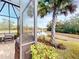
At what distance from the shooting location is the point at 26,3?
11.8ft

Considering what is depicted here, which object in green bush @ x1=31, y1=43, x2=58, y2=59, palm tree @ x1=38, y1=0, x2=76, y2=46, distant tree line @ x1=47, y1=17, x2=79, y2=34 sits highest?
palm tree @ x1=38, y1=0, x2=76, y2=46

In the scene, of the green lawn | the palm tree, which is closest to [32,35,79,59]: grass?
the green lawn

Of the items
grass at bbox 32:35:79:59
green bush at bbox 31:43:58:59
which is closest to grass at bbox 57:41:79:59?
grass at bbox 32:35:79:59

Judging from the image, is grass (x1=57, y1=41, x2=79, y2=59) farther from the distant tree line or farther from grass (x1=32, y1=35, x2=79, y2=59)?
the distant tree line

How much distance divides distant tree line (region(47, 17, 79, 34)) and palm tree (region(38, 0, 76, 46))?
116 mm

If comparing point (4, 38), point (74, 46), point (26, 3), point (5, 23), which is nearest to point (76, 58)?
point (74, 46)

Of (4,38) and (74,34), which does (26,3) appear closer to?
(74,34)

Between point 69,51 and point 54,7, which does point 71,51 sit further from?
point 54,7

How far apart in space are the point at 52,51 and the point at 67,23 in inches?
23.8

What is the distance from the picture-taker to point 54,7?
3771 mm

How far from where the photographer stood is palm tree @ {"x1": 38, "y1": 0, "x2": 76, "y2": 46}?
369 cm

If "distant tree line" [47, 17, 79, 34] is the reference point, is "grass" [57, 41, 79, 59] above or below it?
below

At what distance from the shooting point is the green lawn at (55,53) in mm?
3617

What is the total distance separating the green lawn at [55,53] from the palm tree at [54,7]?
0.73ft
